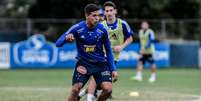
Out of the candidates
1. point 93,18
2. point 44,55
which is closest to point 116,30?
point 93,18

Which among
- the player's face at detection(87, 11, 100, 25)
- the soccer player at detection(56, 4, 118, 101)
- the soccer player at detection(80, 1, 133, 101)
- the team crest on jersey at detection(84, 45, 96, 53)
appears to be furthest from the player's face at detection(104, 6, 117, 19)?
the player's face at detection(87, 11, 100, 25)

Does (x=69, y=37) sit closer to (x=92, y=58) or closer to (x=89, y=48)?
(x=89, y=48)

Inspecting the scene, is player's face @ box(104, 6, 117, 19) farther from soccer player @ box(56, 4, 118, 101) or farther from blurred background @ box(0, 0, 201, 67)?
blurred background @ box(0, 0, 201, 67)

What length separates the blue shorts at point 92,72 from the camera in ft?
42.4

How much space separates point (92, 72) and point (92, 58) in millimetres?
260

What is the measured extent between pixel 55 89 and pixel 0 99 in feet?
12.9

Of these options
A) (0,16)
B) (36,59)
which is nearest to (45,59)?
(36,59)

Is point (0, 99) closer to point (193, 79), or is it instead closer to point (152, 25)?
point (193, 79)

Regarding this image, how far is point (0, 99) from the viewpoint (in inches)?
670

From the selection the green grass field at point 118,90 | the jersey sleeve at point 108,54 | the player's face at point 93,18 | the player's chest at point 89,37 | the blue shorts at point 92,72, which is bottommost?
the green grass field at point 118,90

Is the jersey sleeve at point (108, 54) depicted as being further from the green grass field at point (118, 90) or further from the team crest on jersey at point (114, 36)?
the green grass field at point (118, 90)

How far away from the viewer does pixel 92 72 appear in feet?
42.5

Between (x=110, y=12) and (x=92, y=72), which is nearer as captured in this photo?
(x=92, y=72)

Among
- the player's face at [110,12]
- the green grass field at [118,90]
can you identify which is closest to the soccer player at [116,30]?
the player's face at [110,12]
